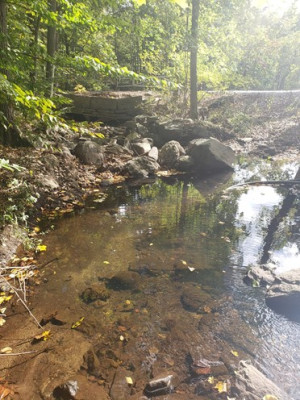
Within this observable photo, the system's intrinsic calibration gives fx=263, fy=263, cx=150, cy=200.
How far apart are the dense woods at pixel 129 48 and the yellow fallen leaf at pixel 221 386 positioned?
3292mm

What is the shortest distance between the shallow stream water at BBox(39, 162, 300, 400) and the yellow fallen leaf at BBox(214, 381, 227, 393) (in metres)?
0.20

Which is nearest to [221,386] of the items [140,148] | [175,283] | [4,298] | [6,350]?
[175,283]

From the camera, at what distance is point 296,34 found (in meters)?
23.5

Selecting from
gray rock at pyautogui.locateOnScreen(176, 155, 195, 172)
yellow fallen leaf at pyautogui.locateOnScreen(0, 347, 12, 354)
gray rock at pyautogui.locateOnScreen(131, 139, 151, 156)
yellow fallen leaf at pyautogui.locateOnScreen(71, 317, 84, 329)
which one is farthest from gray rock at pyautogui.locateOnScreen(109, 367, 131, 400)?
gray rock at pyautogui.locateOnScreen(131, 139, 151, 156)

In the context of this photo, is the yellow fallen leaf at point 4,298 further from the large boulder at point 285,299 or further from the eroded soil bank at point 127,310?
the large boulder at point 285,299

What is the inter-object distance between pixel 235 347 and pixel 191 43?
12504 millimetres

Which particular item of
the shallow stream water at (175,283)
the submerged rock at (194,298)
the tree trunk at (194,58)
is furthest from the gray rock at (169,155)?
the submerged rock at (194,298)

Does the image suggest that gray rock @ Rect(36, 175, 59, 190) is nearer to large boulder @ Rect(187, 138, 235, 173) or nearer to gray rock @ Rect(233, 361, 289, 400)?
gray rock @ Rect(233, 361, 289, 400)

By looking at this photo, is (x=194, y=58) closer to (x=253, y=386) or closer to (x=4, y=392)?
(x=253, y=386)

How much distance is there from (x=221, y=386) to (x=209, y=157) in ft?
28.0

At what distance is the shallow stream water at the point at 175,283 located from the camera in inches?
116

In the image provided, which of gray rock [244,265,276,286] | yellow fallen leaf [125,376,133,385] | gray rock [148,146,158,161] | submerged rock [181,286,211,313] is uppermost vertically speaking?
gray rock [148,146,158,161]

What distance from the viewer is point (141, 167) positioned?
941cm

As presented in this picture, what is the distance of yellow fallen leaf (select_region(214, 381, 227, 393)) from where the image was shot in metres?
2.57
